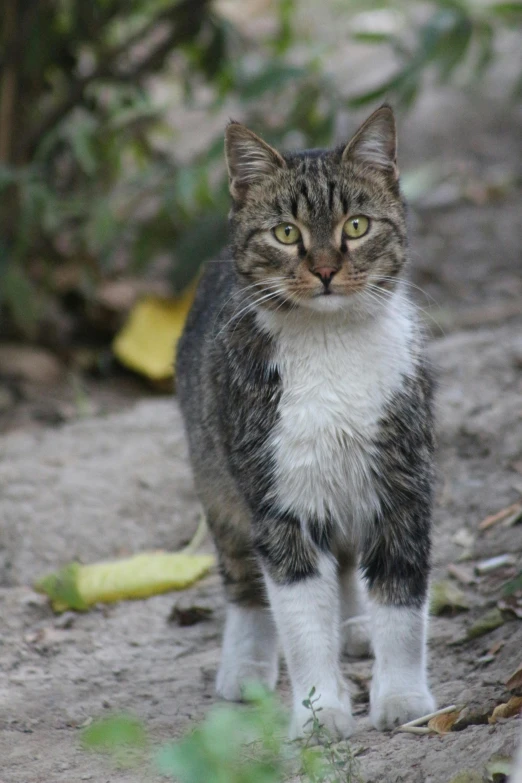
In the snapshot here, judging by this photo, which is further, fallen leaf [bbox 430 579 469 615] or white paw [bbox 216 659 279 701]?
fallen leaf [bbox 430 579 469 615]

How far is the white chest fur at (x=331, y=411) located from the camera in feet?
10.3

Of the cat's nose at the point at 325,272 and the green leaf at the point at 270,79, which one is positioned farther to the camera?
the green leaf at the point at 270,79

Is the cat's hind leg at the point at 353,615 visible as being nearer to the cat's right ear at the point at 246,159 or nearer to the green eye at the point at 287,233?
the green eye at the point at 287,233

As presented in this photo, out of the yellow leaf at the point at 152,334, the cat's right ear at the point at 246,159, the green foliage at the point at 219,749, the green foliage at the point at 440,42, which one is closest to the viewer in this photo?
the green foliage at the point at 219,749

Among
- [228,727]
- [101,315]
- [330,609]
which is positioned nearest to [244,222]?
[330,609]

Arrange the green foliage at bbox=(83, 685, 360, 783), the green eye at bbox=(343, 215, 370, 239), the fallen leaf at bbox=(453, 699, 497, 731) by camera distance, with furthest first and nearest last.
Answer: the green eye at bbox=(343, 215, 370, 239), the fallen leaf at bbox=(453, 699, 497, 731), the green foliage at bbox=(83, 685, 360, 783)

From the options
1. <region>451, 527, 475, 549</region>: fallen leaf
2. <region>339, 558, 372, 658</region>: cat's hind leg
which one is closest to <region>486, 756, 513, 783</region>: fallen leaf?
<region>339, 558, 372, 658</region>: cat's hind leg

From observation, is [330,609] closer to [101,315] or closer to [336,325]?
[336,325]

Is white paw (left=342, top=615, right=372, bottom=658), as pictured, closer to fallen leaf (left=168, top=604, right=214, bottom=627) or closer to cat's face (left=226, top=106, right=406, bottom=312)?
fallen leaf (left=168, top=604, right=214, bottom=627)

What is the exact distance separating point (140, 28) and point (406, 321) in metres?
4.17

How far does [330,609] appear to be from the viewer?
10.4 feet

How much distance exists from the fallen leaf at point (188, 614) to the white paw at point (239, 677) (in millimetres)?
511

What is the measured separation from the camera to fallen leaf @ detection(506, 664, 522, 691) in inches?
115

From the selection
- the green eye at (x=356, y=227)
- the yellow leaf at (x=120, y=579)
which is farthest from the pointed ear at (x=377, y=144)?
the yellow leaf at (x=120, y=579)
